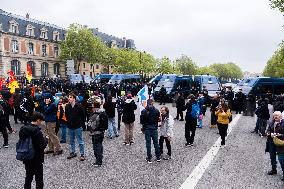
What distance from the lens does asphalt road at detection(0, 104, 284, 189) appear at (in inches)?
328

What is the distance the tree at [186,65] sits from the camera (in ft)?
423

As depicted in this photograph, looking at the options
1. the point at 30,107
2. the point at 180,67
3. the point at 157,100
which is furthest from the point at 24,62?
the point at 180,67

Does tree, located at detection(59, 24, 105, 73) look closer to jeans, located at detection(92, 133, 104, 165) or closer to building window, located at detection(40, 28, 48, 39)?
building window, located at detection(40, 28, 48, 39)

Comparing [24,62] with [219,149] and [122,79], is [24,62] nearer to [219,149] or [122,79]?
[122,79]

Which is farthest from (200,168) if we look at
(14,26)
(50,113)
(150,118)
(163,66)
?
(163,66)

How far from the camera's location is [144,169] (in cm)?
949

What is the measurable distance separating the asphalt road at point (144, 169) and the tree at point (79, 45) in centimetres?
5416

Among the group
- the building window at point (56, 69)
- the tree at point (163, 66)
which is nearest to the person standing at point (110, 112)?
the building window at point (56, 69)

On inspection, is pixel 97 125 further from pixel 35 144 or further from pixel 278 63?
pixel 278 63

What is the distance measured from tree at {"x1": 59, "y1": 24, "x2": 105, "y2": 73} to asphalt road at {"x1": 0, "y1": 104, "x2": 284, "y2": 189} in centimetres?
5416

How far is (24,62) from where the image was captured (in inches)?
2420

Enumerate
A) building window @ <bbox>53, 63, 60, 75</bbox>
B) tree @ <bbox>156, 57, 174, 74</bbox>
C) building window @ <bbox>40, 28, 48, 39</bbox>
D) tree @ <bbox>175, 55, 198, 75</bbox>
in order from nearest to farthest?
building window @ <bbox>40, 28, 48, 39</bbox>
building window @ <bbox>53, 63, 60, 75</bbox>
tree @ <bbox>156, 57, 174, 74</bbox>
tree @ <bbox>175, 55, 198, 75</bbox>

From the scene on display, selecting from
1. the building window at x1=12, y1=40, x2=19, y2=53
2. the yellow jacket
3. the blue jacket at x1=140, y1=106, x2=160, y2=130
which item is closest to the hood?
the blue jacket at x1=140, y1=106, x2=160, y2=130

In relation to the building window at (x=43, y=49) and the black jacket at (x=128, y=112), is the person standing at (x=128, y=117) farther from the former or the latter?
the building window at (x=43, y=49)
